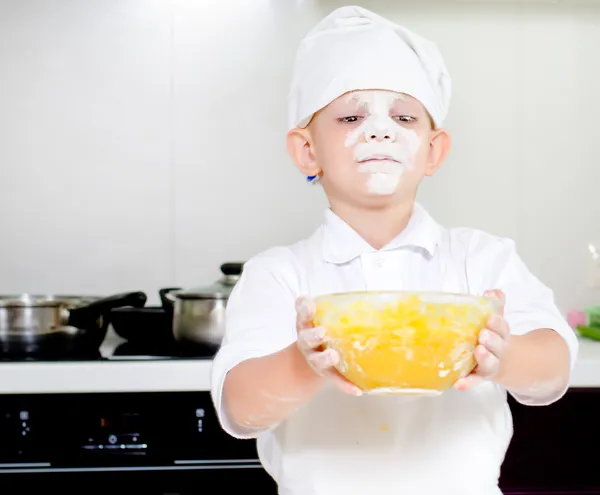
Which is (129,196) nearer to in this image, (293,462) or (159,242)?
(159,242)

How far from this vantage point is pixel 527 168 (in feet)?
5.97

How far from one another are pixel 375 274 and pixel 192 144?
922mm

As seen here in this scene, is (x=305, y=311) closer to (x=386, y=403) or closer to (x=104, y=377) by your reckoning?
(x=386, y=403)

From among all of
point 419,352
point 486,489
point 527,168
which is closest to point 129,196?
point 527,168

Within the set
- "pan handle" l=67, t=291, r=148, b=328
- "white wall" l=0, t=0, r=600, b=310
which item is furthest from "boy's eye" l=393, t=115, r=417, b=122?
"white wall" l=0, t=0, r=600, b=310

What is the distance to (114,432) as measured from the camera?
50.2 inches

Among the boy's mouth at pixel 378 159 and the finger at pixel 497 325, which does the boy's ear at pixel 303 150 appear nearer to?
the boy's mouth at pixel 378 159

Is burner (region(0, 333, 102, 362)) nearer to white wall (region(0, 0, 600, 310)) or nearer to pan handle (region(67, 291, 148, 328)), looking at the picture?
pan handle (region(67, 291, 148, 328))

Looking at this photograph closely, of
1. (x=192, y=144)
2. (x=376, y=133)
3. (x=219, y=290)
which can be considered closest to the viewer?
(x=376, y=133)

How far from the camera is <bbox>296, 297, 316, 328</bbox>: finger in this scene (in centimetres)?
69

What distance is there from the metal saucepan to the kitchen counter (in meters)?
0.06

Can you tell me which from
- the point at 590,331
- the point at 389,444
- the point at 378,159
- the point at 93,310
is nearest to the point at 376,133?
the point at 378,159

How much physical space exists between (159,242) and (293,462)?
93 cm

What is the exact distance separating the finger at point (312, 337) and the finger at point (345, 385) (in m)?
0.04
